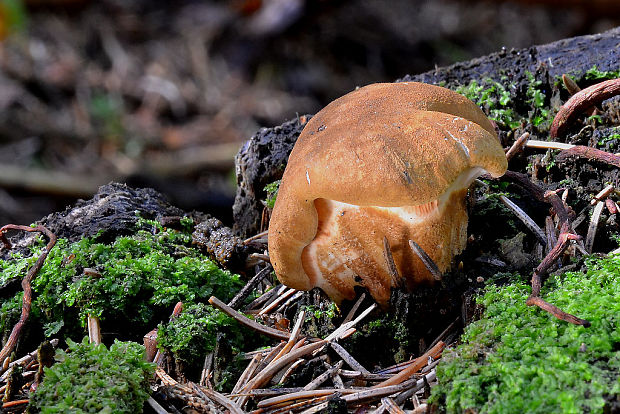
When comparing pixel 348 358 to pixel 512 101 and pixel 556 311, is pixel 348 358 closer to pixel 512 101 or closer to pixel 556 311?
pixel 556 311

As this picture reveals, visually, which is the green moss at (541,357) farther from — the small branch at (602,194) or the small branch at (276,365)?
the small branch at (276,365)

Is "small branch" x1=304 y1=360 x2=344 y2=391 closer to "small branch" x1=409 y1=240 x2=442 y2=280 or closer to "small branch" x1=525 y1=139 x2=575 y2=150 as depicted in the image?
"small branch" x1=409 y1=240 x2=442 y2=280

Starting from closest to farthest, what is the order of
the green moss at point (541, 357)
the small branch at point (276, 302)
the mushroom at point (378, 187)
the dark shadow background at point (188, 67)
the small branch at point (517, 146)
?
the green moss at point (541, 357) → the mushroom at point (378, 187) → the small branch at point (276, 302) → the small branch at point (517, 146) → the dark shadow background at point (188, 67)

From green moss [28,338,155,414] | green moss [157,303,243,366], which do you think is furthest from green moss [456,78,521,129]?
green moss [28,338,155,414]

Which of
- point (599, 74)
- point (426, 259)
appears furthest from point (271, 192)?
point (599, 74)

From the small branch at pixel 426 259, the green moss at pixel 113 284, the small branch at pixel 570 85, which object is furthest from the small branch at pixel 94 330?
the small branch at pixel 570 85

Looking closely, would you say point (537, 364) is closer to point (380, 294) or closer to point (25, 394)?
point (380, 294)
